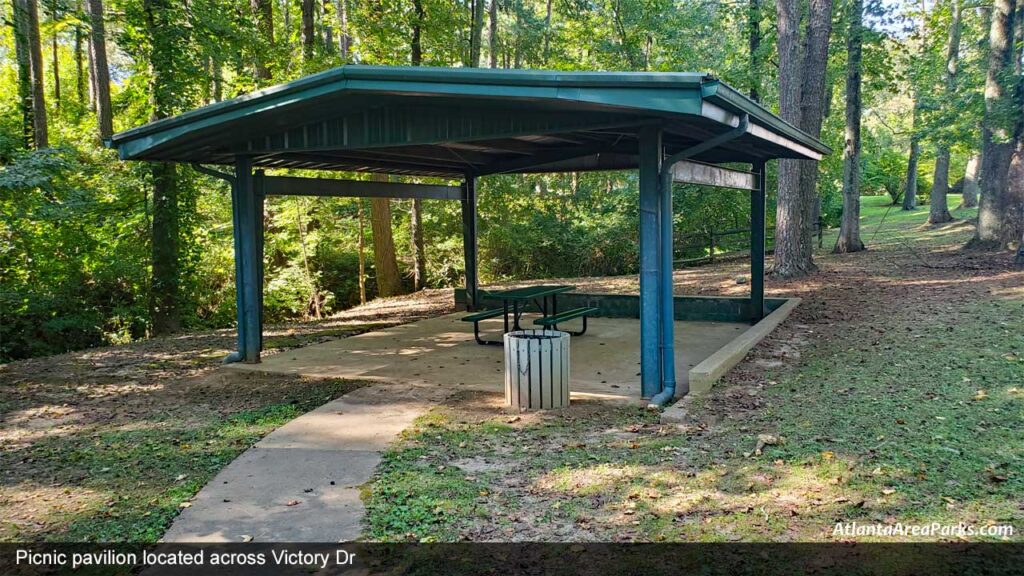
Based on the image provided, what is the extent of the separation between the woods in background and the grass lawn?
6.24m

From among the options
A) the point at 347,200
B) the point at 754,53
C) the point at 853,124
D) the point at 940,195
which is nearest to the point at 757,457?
the point at 347,200

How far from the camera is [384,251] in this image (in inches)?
639

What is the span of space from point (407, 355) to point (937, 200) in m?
21.3

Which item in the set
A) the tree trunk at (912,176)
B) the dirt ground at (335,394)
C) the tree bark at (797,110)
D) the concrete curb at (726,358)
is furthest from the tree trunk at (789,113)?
the tree trunk at (912,176)

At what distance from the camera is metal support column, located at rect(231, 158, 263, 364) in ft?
25.8

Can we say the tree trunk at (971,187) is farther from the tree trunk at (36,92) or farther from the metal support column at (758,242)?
the tree trunk at (36,92)

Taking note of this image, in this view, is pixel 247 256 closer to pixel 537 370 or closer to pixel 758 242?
pixel 537 370

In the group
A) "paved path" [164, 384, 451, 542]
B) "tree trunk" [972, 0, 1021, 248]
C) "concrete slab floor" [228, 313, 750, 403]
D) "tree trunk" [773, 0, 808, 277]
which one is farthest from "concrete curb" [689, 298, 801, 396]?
"tree trunk" [972, 0, 1021, 248]

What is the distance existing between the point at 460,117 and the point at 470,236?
5956 mm

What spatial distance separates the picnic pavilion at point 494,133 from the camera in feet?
16.5

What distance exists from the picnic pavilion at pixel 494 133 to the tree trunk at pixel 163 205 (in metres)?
2.18

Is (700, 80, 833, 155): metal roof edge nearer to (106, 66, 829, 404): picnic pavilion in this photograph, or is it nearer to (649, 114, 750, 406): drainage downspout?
(106, 66, 829, 404): picnic pavilion

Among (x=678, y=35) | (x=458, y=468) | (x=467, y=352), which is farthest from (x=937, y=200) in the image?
(x=458, y=468)

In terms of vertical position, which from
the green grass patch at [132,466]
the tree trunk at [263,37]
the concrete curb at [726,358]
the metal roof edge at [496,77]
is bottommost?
the green grass patch at [132,466]
